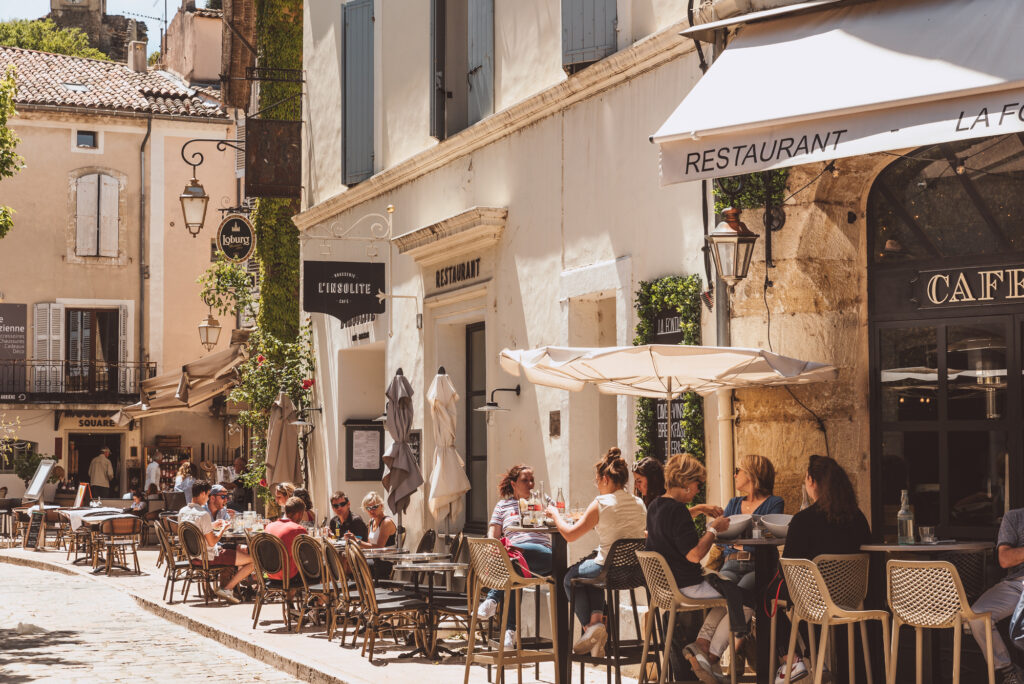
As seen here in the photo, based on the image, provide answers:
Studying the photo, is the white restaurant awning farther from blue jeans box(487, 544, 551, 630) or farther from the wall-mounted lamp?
the wall-mounted lamp

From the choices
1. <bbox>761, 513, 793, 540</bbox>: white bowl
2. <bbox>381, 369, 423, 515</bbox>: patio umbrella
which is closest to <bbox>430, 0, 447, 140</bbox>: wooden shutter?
<bbox>381, 369, 423, 515</bbox>: patio umbrella

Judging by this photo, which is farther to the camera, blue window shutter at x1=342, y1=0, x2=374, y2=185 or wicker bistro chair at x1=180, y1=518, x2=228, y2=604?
blue window shutter at x1=342, y1=0, x2=374, y2=185

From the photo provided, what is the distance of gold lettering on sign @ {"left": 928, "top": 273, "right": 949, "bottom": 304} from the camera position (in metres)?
9.04

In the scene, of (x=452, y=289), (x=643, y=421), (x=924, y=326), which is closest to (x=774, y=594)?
(x=924, y=326)

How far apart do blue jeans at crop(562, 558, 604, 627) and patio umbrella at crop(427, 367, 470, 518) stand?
3.79 m

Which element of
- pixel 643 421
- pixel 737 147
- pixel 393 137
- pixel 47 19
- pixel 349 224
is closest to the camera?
pixel 737 147

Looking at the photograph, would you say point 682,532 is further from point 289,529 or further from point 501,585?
point 289,529

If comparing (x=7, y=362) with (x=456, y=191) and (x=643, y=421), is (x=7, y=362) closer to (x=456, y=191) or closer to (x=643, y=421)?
(x=456, y=191)

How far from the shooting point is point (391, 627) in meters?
11.4

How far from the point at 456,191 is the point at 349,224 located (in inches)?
136

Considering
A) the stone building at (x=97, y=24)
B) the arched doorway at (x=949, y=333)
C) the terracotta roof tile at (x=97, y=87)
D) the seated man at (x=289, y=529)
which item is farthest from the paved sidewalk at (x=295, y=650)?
the stone building at (x=97, y=24)

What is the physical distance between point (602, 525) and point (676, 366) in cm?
117

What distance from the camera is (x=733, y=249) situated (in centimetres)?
926

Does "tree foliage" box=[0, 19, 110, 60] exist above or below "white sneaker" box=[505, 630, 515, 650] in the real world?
above
